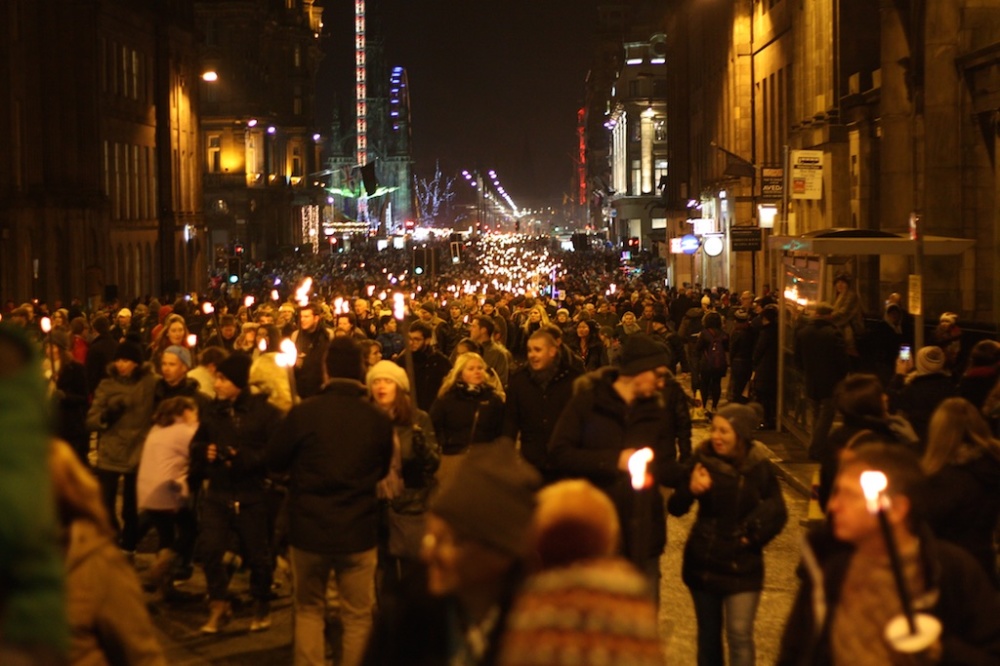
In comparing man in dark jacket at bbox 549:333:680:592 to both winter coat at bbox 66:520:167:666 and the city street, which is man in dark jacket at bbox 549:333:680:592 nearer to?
the city street

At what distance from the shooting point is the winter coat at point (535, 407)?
961cm

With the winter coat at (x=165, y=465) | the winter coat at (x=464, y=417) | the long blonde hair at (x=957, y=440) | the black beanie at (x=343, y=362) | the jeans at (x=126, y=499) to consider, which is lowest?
the jeans at (x=126, y=499)

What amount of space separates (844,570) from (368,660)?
1497 millimetres

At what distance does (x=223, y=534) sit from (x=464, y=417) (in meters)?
1.66

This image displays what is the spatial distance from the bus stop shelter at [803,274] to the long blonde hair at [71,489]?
13.9 meters

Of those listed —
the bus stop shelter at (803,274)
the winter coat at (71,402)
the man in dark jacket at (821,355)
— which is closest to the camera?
the winter coat at (71,402)

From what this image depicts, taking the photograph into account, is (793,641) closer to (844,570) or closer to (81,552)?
(844,570)

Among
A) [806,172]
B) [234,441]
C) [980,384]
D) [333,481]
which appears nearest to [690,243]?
[806,172]

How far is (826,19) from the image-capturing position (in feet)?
117

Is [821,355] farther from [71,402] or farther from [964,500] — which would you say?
[964,500]

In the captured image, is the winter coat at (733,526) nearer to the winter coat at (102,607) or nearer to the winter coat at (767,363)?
the winter coat at (102,607)

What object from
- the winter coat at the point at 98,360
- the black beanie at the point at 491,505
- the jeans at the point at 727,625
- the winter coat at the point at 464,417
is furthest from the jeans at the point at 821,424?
the winter coat at the point at 98,360

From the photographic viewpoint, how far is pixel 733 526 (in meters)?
7.36

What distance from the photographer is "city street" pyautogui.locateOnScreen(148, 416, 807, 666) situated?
370 inches
